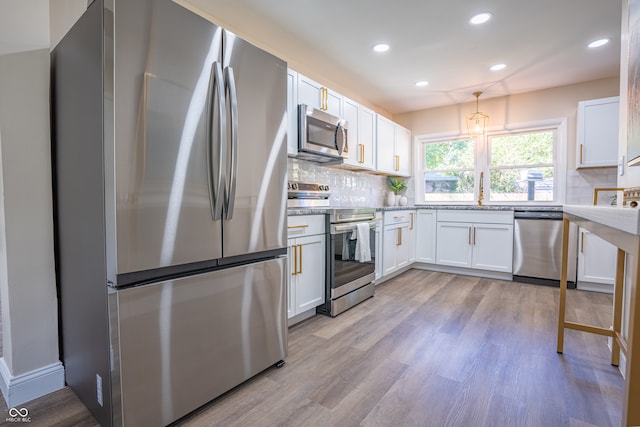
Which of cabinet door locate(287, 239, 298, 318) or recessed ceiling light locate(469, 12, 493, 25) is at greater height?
recessed ceiling light locate(469, 12, 493, 25)

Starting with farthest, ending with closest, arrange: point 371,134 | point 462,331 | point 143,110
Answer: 1. point 371,134
2. point 462,331
3. point 143,110

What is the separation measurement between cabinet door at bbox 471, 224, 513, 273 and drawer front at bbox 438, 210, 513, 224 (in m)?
0.06

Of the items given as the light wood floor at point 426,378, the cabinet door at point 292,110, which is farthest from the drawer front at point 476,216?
the cabinet door at point 292,110

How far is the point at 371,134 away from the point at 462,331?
255 cm

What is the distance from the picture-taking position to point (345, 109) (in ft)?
11.4

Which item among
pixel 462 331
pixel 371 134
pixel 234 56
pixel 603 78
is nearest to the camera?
pixel 234 56

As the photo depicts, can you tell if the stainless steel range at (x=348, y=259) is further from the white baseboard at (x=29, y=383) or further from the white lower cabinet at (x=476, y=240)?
the white baseboard at (x=29, y=383)

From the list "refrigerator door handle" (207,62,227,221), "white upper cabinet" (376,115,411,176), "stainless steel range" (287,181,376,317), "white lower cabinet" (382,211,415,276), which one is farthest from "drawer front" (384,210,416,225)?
"refrigerator door handle" (207,62,227,221)

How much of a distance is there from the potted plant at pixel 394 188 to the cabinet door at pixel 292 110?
2.45m

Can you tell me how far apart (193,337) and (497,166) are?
4.58 m

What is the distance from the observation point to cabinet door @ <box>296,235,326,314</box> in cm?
245

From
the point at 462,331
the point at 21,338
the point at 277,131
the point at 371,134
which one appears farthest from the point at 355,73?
the point at 21,338

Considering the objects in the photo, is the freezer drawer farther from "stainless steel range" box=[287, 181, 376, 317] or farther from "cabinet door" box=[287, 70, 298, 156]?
"cabinet door" box=[287, 70, 298, 156]

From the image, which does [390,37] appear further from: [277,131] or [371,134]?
[277,131]
